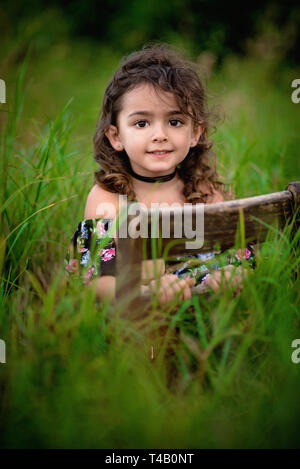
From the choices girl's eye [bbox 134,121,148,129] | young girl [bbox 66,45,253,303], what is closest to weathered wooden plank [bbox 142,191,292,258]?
young girl [bbox 66,45,253,303]

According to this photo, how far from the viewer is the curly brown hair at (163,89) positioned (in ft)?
6.35

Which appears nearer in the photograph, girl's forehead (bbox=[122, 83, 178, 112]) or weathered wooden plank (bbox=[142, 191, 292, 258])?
weathered wooden plank (bbox=[142, 191, 292, 258])

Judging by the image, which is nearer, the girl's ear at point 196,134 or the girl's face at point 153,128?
the girl's face at point 153,128

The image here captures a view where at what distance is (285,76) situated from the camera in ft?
18.1

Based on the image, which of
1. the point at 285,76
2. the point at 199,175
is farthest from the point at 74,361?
the point at 285,76

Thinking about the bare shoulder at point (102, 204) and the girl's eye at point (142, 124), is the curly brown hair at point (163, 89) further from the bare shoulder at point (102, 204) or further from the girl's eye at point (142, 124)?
the girl's eye at point (142, 124)

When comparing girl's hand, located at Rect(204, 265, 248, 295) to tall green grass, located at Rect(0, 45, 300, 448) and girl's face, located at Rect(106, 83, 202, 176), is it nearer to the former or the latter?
tall green grass, located at Rect(0, 45, 300, 448)

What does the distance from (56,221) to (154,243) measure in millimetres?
1228

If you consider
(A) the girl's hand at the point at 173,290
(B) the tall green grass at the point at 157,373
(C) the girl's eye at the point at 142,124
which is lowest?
(B) the tall green grass at the point at 157,373

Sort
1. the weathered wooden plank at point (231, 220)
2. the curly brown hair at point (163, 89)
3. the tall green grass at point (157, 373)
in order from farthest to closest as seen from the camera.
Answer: the curly brown hair at point (163, 89)
the weathered wooden plank at point (231, 220)
the tall green grass at point (157, 373)

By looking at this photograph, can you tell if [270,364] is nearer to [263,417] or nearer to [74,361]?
[263,417]

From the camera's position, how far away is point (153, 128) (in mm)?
1874

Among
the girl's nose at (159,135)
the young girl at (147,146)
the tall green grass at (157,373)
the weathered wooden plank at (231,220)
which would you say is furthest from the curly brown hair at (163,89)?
the weathered wooden plank at (231,220)

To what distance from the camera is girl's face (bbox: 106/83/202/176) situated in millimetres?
1873
